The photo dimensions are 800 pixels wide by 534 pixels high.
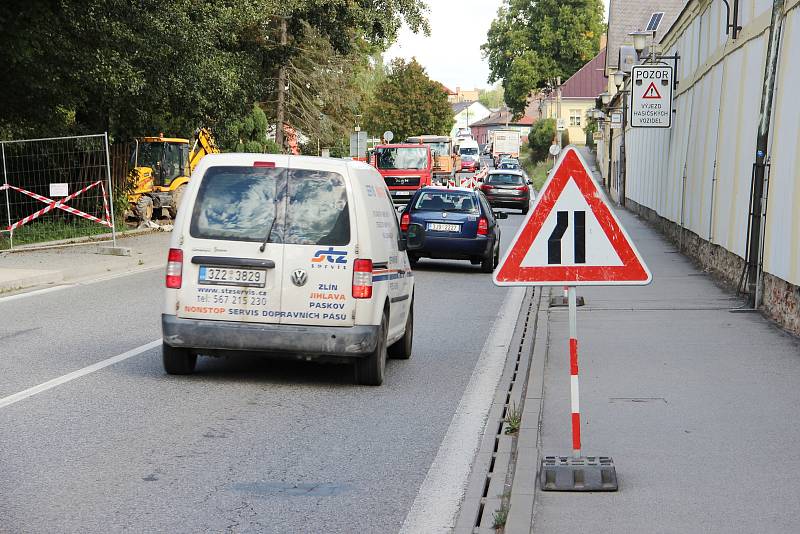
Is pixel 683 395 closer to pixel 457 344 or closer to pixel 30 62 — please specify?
pixel 457 344

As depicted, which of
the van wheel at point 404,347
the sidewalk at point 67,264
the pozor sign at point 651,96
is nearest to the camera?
the van wheel at point 404,347

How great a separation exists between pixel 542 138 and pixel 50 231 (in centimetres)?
7245

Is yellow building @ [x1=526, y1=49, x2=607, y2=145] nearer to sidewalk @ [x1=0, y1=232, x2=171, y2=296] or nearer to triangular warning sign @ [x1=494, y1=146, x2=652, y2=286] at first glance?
sidewalk @ [x1=0, y1=232, x2=171, y2=296]

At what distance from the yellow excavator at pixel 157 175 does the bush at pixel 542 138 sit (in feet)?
195

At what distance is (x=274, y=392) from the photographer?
940 centimetres

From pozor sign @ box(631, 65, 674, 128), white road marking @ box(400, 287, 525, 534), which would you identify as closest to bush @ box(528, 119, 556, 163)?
Result: pozor sign @ box(631, 65, 674, 128)

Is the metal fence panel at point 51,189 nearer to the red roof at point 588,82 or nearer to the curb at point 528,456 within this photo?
the curb at point 528,456

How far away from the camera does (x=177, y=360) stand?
32.4ft

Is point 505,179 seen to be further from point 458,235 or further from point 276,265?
point 276,265

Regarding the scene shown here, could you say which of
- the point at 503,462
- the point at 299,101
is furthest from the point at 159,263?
the point at 299,101

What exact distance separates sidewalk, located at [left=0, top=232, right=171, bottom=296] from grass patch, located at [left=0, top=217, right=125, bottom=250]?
0.76 m

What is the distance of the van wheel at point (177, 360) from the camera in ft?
32.2

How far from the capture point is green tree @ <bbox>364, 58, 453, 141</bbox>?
338 ft

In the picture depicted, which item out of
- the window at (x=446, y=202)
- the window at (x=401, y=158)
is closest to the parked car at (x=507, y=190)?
the window at (x=401, y=158)
